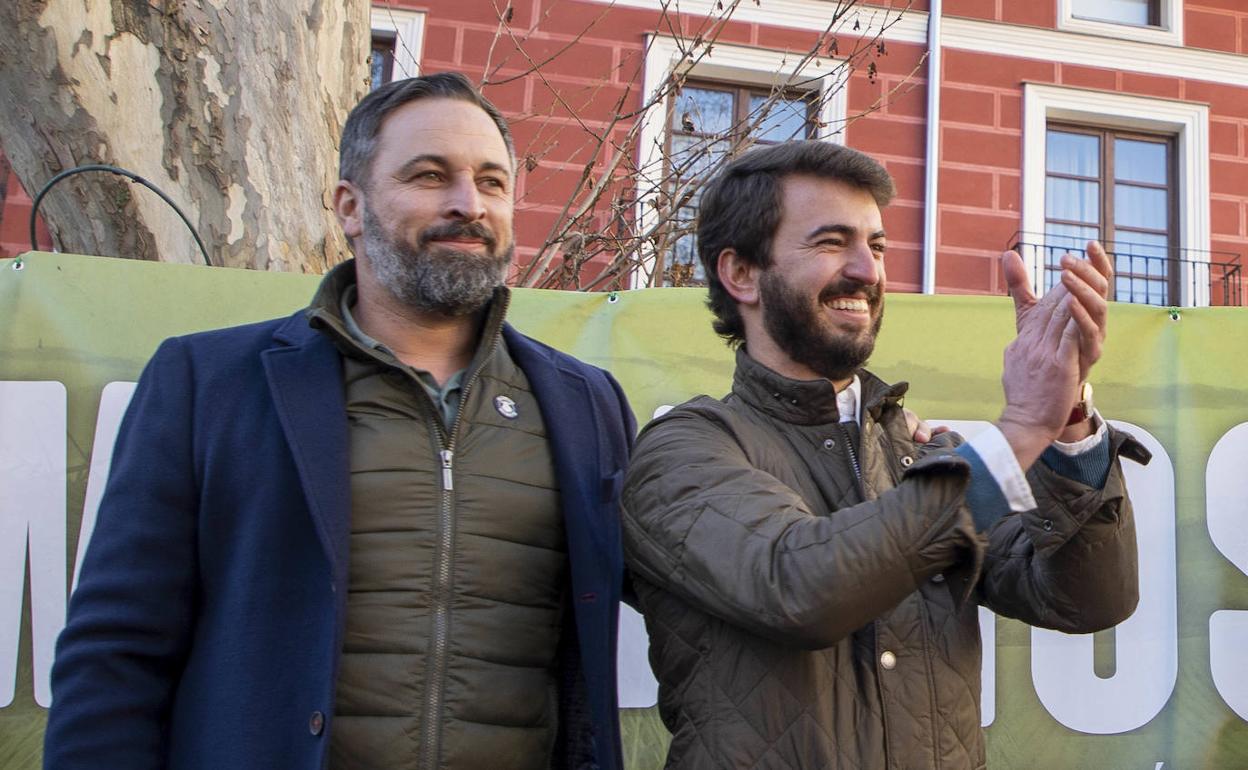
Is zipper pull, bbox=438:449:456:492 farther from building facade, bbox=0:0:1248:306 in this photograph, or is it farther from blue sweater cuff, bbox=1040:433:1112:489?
building facade, bbox=0:0:1248:306

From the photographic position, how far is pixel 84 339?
3139 millimetres

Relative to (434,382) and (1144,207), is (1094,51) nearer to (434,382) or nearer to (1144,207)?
(1144,207)

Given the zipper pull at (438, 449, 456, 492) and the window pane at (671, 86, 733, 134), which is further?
the window pane at (671, 86, 733, 134)

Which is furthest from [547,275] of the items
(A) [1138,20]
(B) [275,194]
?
(A) [1138,20]

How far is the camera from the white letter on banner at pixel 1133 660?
3.24 m

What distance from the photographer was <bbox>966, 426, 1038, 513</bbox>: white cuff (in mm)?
1634

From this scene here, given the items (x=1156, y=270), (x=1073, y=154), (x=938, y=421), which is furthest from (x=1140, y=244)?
(x=938, y=421)

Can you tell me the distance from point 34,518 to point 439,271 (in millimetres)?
1504

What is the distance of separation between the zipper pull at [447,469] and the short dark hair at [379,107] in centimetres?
60

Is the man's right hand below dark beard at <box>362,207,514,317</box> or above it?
below

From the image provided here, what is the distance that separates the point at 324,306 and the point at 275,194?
4.73 feet

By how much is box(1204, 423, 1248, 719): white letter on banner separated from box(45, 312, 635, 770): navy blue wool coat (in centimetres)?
199

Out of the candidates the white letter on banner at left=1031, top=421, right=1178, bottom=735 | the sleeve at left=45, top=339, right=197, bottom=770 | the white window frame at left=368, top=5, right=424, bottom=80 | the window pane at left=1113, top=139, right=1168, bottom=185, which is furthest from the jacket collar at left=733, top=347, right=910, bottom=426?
the window pane at left=1113, top=139, right=1168, bottom=185

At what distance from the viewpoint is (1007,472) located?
1636 millimetres
